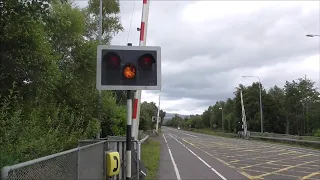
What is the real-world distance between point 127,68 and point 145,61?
351 mm

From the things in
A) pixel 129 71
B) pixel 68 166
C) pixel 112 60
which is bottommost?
pixel 68 166

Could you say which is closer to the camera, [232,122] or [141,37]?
[141,37]

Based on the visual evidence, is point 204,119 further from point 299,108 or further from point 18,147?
point 18,147

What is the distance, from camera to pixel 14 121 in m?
7.08

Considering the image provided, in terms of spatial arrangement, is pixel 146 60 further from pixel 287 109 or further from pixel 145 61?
pixel 287 109

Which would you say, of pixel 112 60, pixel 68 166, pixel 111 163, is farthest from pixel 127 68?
pixel 111 163

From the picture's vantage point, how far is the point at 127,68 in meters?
6.85

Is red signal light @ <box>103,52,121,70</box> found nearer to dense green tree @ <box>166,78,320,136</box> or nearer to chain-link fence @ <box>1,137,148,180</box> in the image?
chain-link fence @ <box>1,137,148,180</box>

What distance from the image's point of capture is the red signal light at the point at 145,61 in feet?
22.6

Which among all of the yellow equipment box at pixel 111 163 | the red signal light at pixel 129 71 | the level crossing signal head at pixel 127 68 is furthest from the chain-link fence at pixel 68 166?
the red signal light at pixel 129 71

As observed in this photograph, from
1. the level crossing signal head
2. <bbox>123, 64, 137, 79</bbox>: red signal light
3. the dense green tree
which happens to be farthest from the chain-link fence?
the dense green tree

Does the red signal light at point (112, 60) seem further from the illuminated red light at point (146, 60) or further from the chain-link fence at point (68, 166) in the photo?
the chain-link fence at point (68, 166)

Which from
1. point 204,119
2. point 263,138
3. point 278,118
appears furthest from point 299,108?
point 204,119

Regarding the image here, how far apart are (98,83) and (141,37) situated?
5.63 metres
